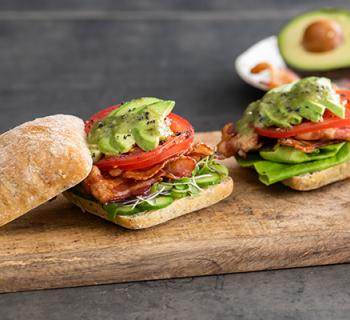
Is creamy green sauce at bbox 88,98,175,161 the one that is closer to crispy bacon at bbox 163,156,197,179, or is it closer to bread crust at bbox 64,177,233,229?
crispy bacon at bbox 163,156,197,179

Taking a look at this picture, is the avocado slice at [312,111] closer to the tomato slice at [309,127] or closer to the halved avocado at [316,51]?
the tomato slice at [309,127]

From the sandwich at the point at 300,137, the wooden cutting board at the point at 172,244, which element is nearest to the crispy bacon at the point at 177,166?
the wooden cutting board at the point at 172,244

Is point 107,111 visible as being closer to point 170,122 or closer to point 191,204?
point 170,122

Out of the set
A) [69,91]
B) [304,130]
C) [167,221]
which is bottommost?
[69,91]

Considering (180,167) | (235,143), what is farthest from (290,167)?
(180,167)

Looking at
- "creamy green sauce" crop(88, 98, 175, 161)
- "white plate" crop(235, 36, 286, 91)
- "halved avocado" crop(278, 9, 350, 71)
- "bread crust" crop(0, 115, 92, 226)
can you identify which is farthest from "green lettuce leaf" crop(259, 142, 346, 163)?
"halved avocado" crop(278, 9, 350, 71)

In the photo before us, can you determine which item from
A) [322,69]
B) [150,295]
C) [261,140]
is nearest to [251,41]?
[322,69]
